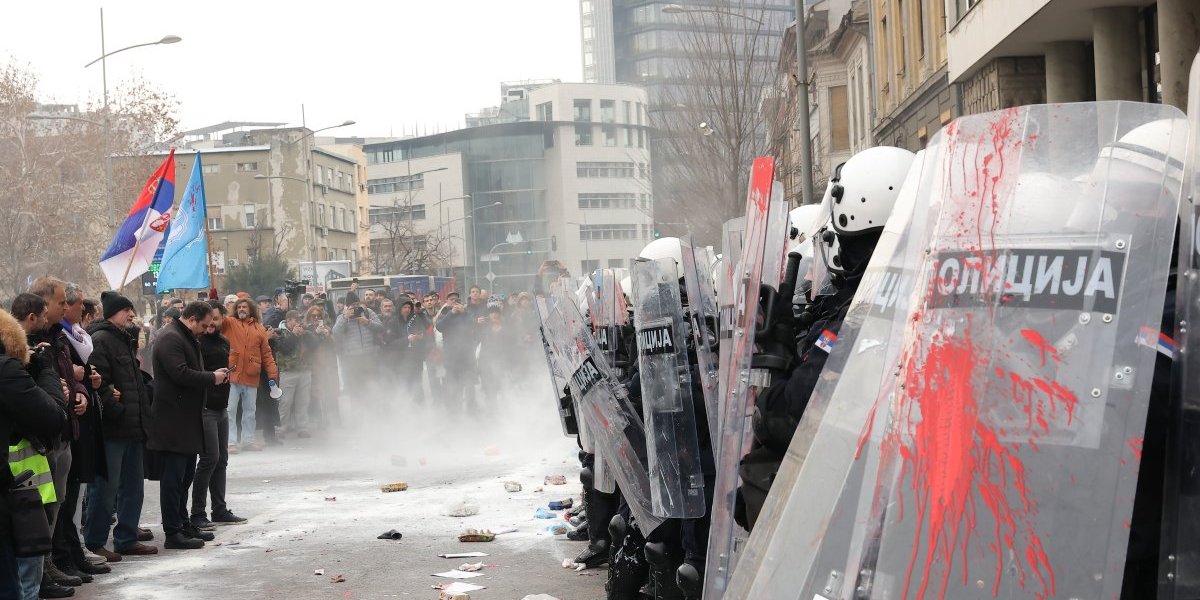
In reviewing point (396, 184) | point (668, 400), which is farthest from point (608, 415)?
point (396, 184)

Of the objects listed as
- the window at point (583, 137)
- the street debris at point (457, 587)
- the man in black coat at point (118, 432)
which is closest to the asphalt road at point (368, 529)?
the street debris at point (457, 587)

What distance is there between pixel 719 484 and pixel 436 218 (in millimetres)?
109740

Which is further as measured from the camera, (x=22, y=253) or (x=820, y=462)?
(x=22, y=253)

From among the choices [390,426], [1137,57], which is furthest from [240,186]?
[1137,57]

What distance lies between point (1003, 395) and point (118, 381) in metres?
7.27

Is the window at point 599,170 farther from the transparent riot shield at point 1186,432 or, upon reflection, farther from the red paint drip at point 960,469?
the transparent riot shield at point 1186,432

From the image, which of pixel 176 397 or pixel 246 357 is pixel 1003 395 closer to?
pixel 176 397

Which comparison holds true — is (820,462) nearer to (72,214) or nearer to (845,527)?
(845,527)

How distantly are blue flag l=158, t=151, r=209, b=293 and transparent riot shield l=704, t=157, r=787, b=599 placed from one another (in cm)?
1271

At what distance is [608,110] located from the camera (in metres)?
108

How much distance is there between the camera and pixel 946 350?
2.11m

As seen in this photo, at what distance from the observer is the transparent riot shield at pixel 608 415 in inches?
199

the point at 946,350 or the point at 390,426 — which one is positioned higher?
the point at 946,350

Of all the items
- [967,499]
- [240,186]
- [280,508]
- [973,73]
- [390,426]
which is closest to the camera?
[967,499]
